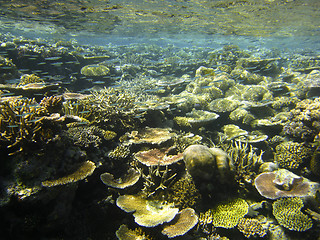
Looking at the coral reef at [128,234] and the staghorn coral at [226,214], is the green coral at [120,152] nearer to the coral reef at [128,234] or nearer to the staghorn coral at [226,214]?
the coral reef at [128,234]

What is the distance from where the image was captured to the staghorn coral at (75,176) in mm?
2956

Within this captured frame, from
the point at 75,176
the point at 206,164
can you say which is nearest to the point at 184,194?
the point at 206,164

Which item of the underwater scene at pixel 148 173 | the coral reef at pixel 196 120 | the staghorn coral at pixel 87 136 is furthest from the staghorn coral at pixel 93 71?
the staghorn coral at pixel 87 136

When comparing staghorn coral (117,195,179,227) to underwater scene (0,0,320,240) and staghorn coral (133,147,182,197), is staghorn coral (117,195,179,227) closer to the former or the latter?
underwater scene (0,0,320,240)

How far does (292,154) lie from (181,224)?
447 centimetres

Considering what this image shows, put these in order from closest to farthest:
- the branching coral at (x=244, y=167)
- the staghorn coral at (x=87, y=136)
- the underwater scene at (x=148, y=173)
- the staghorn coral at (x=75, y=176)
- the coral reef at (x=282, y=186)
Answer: the staghorn coral at (x=75, y=176), the underwater scene at (x=148, y=173), the coral reef at (x=282, y=186), the staghorn coral at (x=87, y=136), the branching coral at (x=244, y=167)

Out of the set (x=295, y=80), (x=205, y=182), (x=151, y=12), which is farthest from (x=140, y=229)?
(x=151, y=12)

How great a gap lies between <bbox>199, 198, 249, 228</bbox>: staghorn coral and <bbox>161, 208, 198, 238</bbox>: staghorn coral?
463 millimetres

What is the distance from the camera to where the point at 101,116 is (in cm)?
522

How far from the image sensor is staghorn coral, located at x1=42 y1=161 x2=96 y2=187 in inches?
116

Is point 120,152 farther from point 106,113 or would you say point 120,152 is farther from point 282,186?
point 282,186

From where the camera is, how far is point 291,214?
3.80 m

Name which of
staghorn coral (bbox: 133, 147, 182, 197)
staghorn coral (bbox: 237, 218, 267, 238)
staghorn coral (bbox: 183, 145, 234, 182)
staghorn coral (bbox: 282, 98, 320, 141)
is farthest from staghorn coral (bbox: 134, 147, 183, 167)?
staghorn coral (bbox: 282, 98, 320, 141)

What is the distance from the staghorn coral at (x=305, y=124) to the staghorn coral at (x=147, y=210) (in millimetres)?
5198
